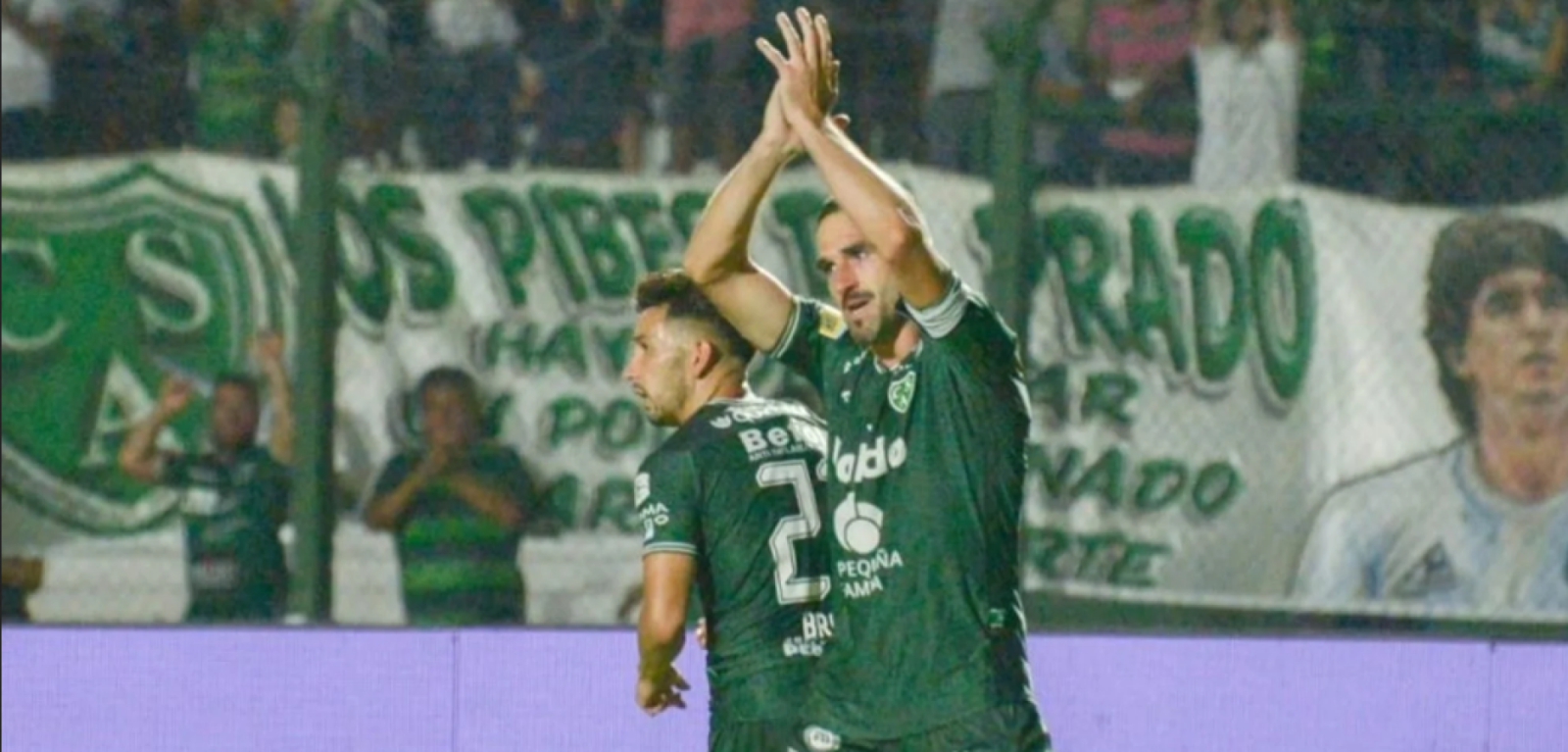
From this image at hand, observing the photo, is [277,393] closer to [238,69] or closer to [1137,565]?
[238,69]

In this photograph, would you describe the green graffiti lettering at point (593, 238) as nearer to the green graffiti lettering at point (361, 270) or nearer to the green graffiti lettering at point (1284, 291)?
the green graffiti lettering at point (361, 270)

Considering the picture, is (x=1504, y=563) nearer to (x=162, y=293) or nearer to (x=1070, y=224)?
(x=1070, y=224)

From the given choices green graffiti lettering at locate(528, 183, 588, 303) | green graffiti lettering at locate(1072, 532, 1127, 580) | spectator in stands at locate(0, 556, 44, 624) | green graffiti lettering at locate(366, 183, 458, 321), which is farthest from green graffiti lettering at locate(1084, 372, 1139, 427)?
spectator in stands at locate(0, 556, 44, 624)

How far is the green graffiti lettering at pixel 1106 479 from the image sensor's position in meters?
8.29

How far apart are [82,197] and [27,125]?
0.27 meters

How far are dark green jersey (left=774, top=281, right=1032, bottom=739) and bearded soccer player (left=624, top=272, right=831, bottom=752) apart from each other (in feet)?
1.64

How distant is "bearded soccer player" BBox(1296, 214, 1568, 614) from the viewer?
A: 7.94 meters

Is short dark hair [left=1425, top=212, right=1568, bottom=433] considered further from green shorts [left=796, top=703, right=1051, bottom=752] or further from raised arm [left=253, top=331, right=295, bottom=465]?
green shorts [left=796, top=703, right=1051, bottom=752]

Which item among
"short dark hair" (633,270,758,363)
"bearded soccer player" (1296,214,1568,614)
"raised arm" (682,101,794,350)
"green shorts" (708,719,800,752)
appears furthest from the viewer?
"bearded soccer player" (1296,214,1568,614)

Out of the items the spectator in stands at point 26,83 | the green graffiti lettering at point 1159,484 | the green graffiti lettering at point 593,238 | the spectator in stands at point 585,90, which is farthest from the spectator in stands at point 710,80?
the spectator in stands at point 26,83

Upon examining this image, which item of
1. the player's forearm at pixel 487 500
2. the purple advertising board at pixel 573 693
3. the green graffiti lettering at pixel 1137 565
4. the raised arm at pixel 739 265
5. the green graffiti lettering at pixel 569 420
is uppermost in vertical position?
the raised arm at pixel 739 265

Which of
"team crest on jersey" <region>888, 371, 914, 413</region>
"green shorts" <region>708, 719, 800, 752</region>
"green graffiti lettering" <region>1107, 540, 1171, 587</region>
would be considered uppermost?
"team crest on jersey" <region>888, 371, 914, 413</region>

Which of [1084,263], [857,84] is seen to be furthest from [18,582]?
[1084,263]

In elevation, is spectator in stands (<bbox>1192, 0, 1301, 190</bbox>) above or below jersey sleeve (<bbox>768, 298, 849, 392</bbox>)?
above
